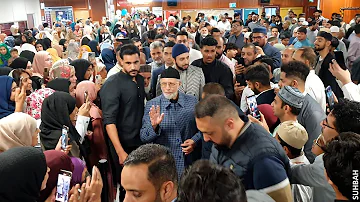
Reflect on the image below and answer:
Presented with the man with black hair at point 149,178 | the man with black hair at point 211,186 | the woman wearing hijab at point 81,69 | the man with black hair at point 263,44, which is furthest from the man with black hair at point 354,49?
the man with black hair at point 211,186

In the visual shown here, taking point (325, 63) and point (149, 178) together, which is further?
point (325, 63)

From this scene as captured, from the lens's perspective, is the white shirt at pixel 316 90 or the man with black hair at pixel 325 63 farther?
the man with black hair at pixel 325 63

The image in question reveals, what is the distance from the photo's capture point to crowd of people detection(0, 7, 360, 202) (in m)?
1.69

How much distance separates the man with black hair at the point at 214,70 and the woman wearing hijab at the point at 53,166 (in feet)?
7.62

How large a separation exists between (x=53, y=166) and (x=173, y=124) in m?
1.23

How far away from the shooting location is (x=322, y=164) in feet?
6.03

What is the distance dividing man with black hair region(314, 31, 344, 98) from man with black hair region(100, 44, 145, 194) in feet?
8.94

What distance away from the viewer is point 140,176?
5.77 feet

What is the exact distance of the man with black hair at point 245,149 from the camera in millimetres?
1696

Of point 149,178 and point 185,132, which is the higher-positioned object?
point 149,178

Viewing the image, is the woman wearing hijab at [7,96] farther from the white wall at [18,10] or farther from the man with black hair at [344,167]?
the white wall at [18,10]

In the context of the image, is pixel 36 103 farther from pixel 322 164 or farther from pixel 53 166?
pixel 322 164

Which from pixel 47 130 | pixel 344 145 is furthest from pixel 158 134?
pixel 344 145

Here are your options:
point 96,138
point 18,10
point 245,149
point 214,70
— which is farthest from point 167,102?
point 18,10
